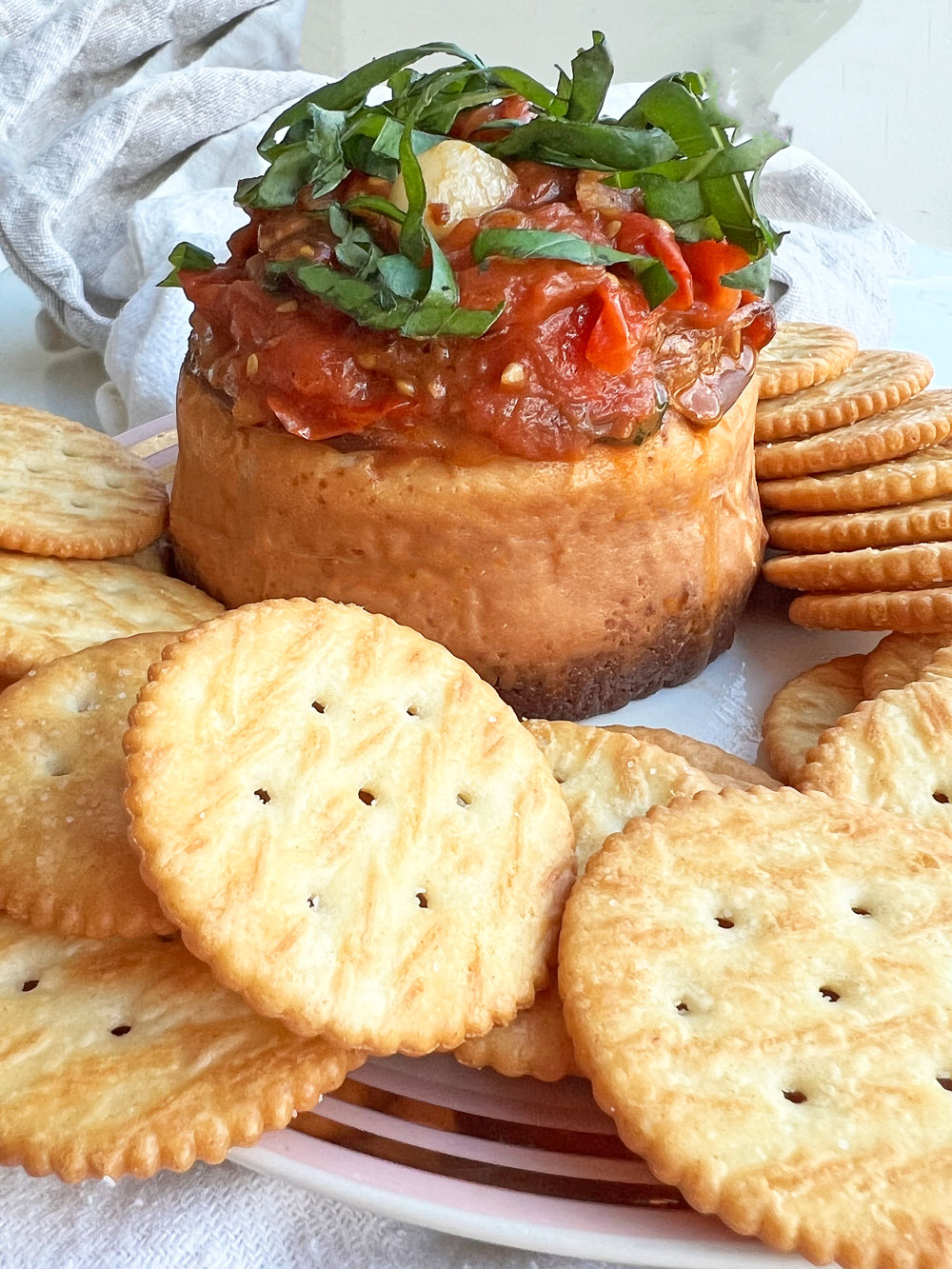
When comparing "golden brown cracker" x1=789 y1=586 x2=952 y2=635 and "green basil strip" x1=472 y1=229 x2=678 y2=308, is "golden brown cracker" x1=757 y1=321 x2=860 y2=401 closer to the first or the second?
"golden brown cracker" x1=789 y1=586 x2=952 y2=635

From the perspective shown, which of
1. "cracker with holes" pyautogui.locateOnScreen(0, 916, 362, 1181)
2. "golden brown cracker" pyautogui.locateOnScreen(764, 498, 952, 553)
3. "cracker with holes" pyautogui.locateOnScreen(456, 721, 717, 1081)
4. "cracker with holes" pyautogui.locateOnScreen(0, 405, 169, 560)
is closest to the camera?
"cracker with holes" pyautogui.locateOnScreen(0, 916, 362, 1181)

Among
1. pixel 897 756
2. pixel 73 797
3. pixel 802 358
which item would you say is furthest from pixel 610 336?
pixel 73 797

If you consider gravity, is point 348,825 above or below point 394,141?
below

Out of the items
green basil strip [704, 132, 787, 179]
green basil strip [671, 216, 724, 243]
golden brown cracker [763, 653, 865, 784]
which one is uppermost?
green basil strip [704, 132, 787, 179]

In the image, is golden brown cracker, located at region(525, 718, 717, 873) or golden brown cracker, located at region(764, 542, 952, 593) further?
golden brown cracker, located at region(764, 542, 952, 593)

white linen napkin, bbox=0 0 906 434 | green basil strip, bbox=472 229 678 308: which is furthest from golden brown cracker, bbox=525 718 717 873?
white linen napkin, bbox=0 0 906 434

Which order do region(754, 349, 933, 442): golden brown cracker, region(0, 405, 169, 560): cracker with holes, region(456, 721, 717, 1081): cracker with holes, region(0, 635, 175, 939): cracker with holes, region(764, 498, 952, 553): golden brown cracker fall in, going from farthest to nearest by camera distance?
region(754, 349, 933, 442): golden brown cracker → region(0, 405, 169, 560): cracker with holes → region(764, 498, 952, 553): golden brown cracker → region(456, 721, 717, 1081): cracker with holes → region(0, 635, 175, 939): cracker with holes

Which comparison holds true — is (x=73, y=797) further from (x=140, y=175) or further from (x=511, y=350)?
(x=140, y=175)
